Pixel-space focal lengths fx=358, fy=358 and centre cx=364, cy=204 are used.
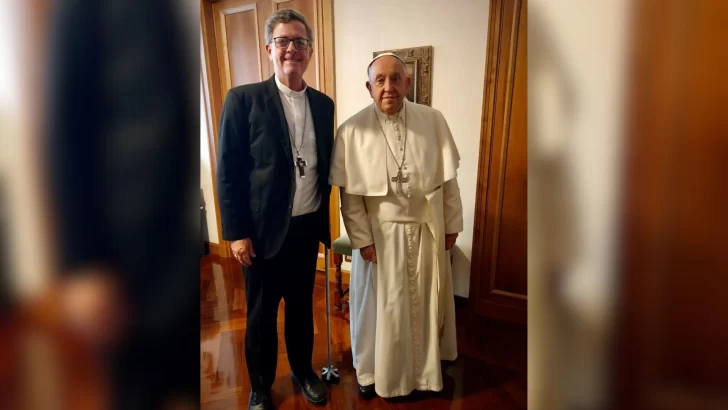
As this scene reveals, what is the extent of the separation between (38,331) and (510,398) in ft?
6.15

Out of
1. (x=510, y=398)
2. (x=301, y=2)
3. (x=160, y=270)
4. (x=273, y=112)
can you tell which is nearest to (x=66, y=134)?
(x=160, y=270)

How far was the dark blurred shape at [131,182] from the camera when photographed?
175mm

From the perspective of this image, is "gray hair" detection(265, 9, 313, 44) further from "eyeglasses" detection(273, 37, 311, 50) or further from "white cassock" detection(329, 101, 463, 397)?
"white cassock" detection(329, 101, 463, 397)

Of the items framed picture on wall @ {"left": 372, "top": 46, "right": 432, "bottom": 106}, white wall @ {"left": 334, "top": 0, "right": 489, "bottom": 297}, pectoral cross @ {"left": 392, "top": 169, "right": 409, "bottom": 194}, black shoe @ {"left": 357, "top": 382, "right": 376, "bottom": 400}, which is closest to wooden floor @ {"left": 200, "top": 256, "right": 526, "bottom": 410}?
black shoe @ {"left": 357, "top": 382, "right": 376, "bottom": 400}

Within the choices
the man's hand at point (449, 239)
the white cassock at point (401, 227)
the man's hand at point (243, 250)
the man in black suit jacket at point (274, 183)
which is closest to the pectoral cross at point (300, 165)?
the man in black suit jacket at point (274, 183)

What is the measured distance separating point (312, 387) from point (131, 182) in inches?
65.5

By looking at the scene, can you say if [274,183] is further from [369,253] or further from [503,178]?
[503,178]

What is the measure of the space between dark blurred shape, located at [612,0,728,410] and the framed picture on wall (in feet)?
6.64

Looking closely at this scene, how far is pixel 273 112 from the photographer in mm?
1321

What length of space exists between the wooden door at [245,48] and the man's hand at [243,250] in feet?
3.87

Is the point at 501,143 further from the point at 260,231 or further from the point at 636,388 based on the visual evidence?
the point at 636,388

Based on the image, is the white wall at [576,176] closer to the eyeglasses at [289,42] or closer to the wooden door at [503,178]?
the eyeglasses at [289,42]

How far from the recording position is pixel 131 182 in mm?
196

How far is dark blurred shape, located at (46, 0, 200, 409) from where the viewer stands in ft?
0.57
